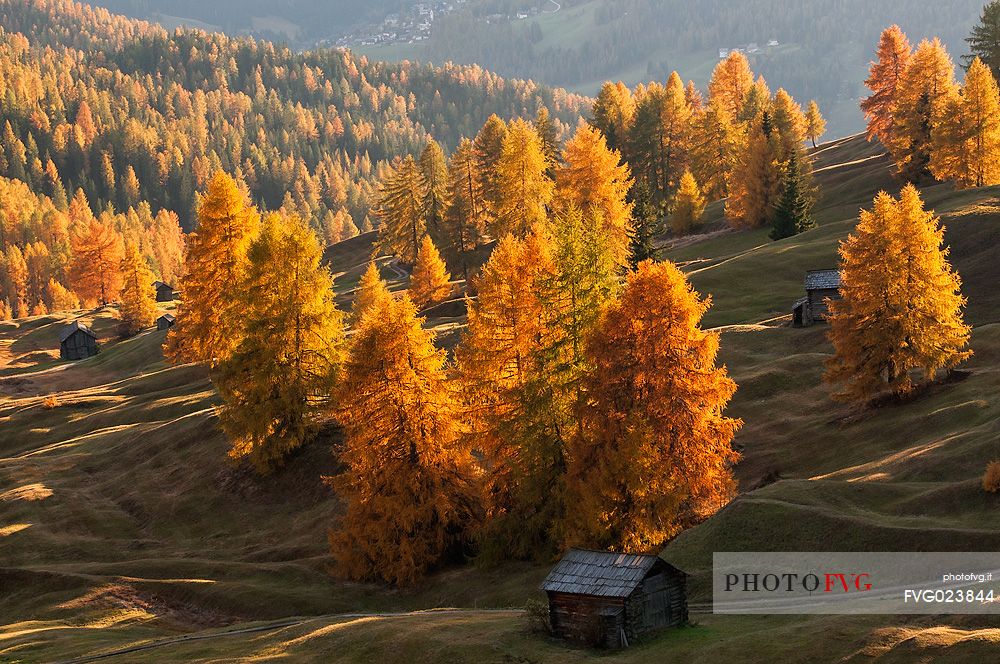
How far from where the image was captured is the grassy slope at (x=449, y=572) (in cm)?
3450

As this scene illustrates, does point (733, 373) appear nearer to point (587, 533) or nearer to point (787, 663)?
point (587, 533)

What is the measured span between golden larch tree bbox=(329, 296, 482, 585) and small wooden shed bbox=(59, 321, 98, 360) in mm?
85039

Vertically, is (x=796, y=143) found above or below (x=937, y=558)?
above

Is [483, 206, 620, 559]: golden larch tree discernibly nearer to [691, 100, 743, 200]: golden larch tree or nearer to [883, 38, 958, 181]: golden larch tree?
[883, 38, 958, 181]: golden larch tree

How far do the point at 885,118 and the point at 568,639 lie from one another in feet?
318

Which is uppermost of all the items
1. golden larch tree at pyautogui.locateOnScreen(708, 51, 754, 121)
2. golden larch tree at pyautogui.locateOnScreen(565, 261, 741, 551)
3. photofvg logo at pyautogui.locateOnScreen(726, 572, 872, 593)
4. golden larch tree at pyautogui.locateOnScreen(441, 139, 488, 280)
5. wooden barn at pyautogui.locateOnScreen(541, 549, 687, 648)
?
golden larch tree at pyautogui.locateOnScreen(708, 51, 754, 121)

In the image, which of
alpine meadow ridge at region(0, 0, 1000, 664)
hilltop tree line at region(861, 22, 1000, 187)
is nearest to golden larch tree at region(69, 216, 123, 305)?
alpine meadow ridge at region(0, 0, 1000, 664)

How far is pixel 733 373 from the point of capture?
63.1 metres

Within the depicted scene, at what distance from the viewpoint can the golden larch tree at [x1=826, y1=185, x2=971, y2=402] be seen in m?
53.2

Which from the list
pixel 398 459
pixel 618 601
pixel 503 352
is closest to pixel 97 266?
pixel 398 459

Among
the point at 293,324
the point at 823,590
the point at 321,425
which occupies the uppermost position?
the point at 293,324

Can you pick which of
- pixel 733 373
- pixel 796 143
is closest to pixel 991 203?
pixel 796 143

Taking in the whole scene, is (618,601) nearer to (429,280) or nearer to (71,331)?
(429,280)

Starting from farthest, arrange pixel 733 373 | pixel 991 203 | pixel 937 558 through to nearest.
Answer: pixel 991 203, pixel 733 373, pixel 937 558
